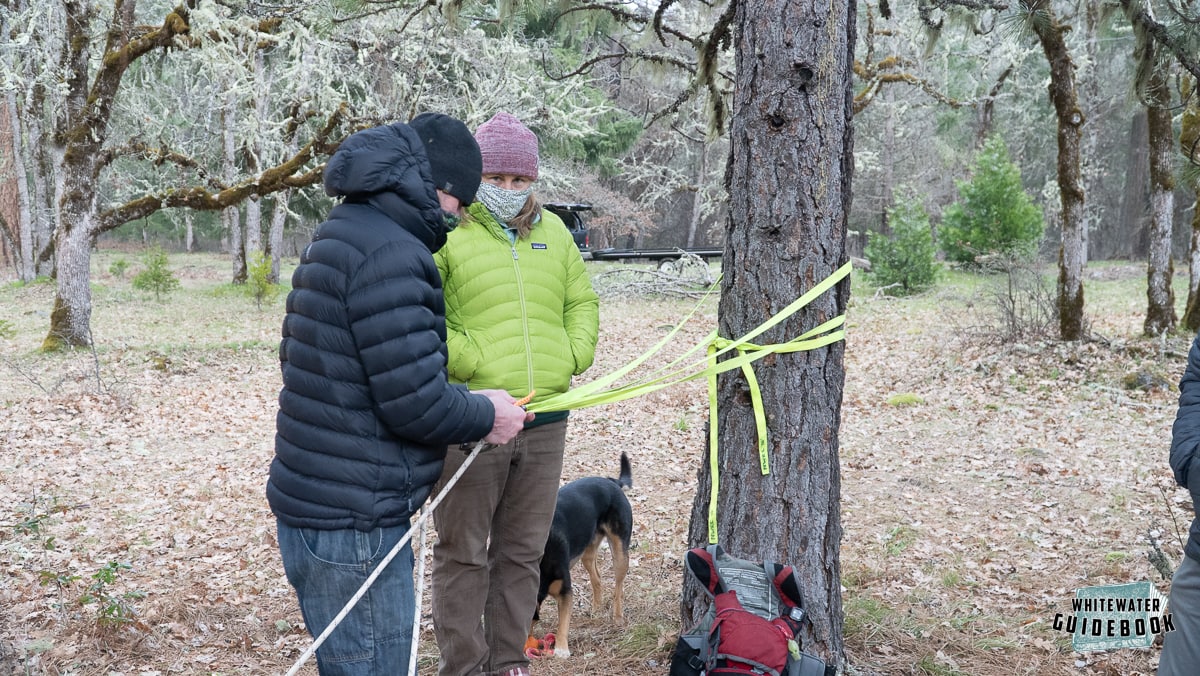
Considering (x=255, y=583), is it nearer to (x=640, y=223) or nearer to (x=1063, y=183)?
(x=1063, y=183)

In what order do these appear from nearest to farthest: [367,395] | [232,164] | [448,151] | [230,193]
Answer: [367,395] < [448,151] < [230,193] < [232,164]

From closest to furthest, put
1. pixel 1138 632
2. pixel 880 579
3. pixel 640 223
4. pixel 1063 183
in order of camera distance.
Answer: pixel 1138 632 → pixel 880 579 → pixel 1063 183 → pixel 640 223

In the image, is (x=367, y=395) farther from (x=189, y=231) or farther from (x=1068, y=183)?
(x=189, y=231)

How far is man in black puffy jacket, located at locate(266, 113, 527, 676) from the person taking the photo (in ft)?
6.77

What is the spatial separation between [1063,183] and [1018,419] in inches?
128

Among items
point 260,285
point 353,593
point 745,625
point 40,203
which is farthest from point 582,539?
point 40,203

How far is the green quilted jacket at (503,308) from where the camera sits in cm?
292

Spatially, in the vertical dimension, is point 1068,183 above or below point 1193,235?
above

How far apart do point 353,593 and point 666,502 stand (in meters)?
4.07

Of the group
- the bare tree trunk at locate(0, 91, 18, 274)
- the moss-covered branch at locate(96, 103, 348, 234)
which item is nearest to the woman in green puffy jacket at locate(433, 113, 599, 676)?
the moss-covered branch at locate(96, 103, 348, 234)

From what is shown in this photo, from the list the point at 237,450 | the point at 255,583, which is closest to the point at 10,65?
the point at 237,450

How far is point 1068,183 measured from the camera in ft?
31.5

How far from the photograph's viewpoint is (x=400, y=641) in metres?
2.27

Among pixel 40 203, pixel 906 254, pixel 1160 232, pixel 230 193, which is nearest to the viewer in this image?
pixel 1160 232
